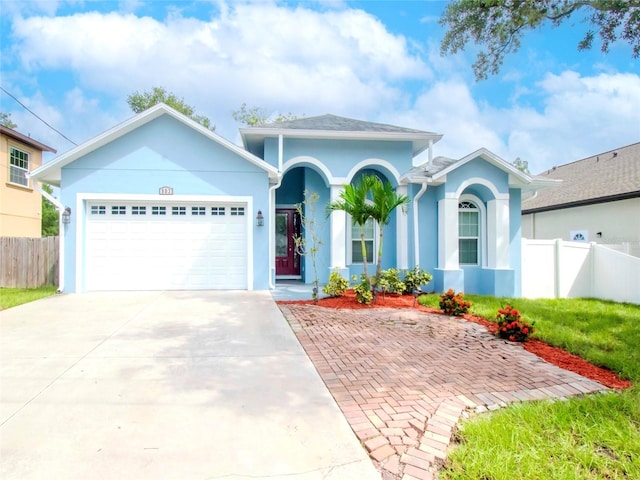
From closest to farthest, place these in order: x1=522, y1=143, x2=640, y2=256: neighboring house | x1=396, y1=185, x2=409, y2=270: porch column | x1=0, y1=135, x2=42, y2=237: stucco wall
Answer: x1=396, y1=185, x2=409, y2=270: porch column, x1=522, y1=143, x2=640, y2=256: neighboring house, x1=0, y1=135, x2=42, y2=237: stucco wall

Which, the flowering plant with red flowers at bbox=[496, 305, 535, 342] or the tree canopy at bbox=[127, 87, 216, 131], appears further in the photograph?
the tree canopy at bbox=[127, 87, 216, 131]

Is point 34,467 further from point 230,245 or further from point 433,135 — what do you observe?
point 433,135

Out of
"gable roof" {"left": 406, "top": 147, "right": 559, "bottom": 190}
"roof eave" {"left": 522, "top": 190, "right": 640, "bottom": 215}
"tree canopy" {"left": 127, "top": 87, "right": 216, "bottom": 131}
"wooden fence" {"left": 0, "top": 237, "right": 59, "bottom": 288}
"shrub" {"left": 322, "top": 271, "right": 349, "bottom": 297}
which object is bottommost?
"shrub" {"left": 322, "top": 271, "right": 349, "bottom": 297}

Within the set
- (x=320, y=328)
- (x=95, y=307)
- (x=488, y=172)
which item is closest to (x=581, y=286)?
(x=488, y=172)

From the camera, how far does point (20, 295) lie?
9.80 metres

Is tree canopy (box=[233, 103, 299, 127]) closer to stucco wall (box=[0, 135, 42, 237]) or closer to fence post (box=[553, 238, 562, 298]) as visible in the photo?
stucco wall (box=[0, 135, 42, 237])

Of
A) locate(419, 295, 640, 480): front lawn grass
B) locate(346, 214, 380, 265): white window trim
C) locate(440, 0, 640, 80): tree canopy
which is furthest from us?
locate(346, 214, 380, 265): white window trim

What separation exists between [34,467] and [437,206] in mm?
10674

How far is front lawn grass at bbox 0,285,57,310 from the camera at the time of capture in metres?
8.68

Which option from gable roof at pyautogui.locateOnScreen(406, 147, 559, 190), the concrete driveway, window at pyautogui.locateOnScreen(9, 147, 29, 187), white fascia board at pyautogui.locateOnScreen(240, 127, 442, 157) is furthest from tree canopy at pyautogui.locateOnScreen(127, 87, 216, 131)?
the concrete driveway

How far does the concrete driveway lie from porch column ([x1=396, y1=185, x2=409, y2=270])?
6182mm

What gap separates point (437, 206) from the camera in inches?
448

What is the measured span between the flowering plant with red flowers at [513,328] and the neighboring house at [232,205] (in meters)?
4.46

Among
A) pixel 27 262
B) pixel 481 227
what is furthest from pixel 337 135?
pixel 27 262
